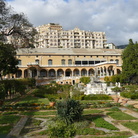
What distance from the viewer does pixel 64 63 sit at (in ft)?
216

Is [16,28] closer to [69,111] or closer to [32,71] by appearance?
[69,111]

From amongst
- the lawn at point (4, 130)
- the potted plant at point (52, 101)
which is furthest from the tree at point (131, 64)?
the lawn at point (4, 130)

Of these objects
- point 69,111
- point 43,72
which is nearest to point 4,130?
point 69,111

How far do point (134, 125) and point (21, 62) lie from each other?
55.7 metres

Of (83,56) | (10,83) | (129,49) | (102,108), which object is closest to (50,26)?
(83,56)

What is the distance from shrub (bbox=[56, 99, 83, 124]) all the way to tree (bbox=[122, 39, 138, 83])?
35.3 meters

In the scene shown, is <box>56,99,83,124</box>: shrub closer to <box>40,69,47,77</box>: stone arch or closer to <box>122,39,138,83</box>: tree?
<box>122,39,138,83</box>: tree

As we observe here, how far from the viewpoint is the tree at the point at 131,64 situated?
44.6 metres

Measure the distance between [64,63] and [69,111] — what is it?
5419 centimetres

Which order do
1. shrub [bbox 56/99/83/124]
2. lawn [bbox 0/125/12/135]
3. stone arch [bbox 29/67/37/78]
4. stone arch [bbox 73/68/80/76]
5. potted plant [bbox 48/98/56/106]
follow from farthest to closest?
stone arch [bbox 73/68/80/76] < stone arch [bbox 29/67/37/78] < potted plant [bbox 48/98/56/106] < shrub [bbox 56/99/83/124] < lawn [bbox 0/125/12/135]

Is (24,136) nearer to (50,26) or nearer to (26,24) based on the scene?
(26,24)

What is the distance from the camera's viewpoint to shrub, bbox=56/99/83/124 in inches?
453

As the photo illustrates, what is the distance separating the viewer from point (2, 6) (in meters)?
19.6

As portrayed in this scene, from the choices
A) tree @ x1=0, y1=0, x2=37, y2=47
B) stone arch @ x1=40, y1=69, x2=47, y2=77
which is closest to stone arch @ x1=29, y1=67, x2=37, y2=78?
stone arch @ x1=40, y1=69, x2=47, y2=77
